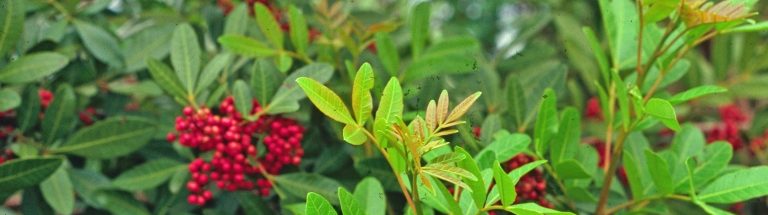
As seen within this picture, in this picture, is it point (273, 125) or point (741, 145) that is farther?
point (741, 145)

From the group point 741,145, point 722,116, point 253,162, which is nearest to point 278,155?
point 253,162

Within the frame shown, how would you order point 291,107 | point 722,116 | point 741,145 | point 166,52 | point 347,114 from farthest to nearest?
point 722,116 → point 741,145 → point 166,52 → point 291,107 → point 347,114

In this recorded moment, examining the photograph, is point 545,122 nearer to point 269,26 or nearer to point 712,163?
point 712,163

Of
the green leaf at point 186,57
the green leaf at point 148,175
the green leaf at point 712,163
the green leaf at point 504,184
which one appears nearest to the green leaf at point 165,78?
the green leaf at point 186,57

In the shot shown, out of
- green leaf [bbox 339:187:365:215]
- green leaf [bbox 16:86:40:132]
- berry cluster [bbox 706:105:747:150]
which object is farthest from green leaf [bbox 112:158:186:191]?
berry cluster [bbox 706:105:747:150]

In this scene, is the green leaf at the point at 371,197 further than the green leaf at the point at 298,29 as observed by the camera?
No

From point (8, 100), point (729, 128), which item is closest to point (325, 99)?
point (8, 100)

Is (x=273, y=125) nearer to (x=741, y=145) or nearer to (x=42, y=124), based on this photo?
(x=42, y=124)

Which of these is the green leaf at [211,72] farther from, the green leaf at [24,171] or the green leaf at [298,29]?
the green leaf at [24,171]
